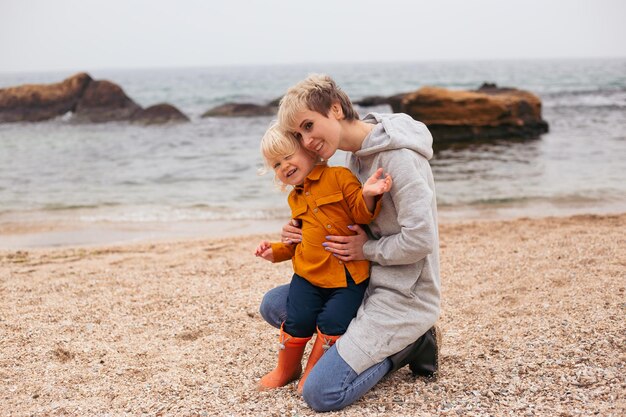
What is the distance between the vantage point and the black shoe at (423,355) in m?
3.14

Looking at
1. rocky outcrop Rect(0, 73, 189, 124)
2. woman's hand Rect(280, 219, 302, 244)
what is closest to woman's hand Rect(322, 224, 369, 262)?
woman's hand Rect(280, 219, 302, 244)

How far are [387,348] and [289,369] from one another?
0.61m

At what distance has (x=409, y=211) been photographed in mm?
2846

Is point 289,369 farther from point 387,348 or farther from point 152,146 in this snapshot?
point 152,146

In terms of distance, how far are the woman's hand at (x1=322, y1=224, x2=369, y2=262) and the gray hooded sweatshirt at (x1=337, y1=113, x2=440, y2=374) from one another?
1.6 inches

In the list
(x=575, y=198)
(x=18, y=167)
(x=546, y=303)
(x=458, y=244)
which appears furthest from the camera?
(x=18, y=167)

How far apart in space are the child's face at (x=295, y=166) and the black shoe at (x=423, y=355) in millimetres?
1036

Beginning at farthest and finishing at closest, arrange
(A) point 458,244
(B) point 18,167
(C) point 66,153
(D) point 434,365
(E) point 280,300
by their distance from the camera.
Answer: (C) point 66,153
(B) point 18,167
(A) point 458,244
(E) point 280,300
(D) point 434,365

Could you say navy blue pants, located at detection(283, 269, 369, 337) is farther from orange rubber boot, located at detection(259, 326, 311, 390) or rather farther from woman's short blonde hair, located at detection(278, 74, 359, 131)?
woman's short blonde hair, located at detection(278, 74, 359, 131)

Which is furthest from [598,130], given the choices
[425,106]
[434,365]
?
[434,365]

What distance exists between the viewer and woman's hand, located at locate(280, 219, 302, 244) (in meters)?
3.23

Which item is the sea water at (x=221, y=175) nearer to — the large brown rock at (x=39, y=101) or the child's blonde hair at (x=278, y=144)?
the child's blonde hair at (x=278, y=144)

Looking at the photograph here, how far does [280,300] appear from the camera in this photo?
345 centimetres

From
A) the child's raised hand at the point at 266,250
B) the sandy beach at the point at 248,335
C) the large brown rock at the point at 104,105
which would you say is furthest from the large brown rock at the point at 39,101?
the child's raised hand at the point at 266,250
